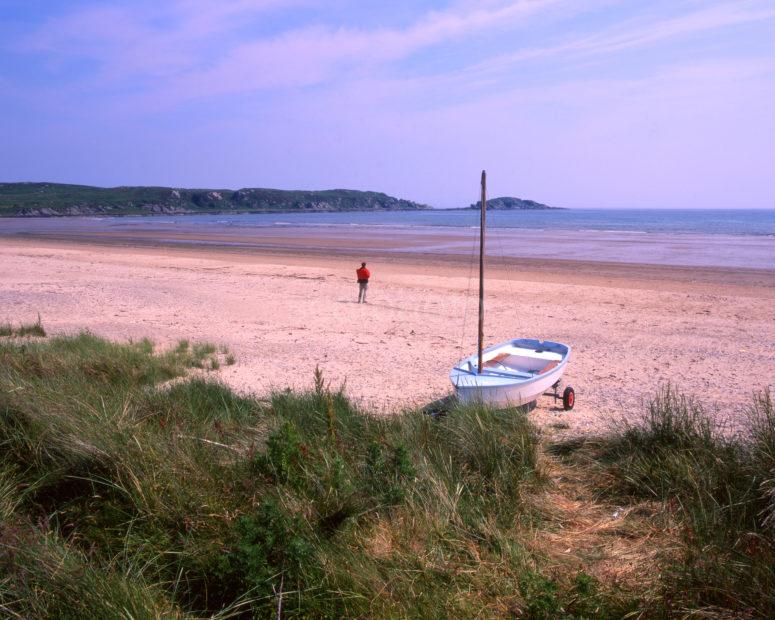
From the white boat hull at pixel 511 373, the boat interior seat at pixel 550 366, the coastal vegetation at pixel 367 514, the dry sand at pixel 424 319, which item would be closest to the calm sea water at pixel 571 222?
the dry sand at pixel 424 319

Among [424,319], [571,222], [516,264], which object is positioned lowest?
[424,319]

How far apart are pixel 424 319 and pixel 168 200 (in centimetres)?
15010

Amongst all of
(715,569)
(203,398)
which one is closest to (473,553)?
(715,569)

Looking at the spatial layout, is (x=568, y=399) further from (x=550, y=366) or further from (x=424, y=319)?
(x=424, y=319)

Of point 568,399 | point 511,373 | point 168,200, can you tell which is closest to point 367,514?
point 511,373

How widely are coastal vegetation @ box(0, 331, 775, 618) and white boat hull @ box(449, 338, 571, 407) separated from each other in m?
1.20

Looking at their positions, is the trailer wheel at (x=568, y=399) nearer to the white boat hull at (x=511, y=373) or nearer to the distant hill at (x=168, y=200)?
the white boat hull at (x=511, y=373)

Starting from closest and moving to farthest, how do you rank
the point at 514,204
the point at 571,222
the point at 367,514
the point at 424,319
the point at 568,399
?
the point at 367,514 → the point at 568,399 → the point at 424,319 → the point at 571,222 → the point at 514,204

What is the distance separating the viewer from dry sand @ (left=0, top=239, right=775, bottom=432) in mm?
9961

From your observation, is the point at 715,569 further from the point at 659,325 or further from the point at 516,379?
the point at 659,325

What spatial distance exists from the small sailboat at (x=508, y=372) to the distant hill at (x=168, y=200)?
12165 centimetres

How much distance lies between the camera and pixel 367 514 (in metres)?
4.47

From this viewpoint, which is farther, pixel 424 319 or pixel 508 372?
pixel 424 319

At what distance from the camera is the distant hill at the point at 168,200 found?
441 ft
